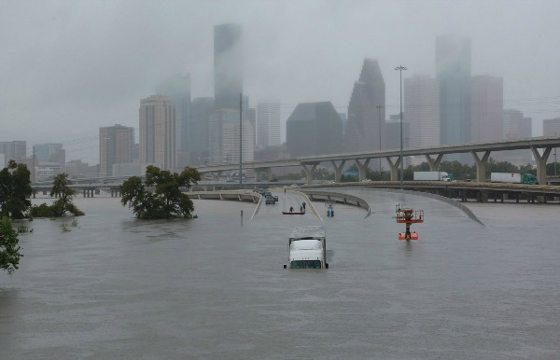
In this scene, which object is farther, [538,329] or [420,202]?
[420,202]

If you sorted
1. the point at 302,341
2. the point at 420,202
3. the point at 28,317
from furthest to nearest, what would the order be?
the point at 420,202 → the point at 28,317 → the point at 302,341

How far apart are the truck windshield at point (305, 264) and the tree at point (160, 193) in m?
56.2

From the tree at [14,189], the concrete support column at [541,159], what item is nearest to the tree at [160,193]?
the tree at [14,189]

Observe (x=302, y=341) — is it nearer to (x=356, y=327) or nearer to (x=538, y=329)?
(x=356, y=327)

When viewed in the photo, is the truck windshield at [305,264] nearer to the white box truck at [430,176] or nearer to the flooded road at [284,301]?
the flooded road at [284,301]

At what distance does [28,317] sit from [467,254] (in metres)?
26.4

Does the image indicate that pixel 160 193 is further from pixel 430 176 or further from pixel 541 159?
pixel 430 176

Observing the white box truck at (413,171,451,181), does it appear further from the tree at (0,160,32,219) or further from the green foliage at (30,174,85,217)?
the tree at (0,160,32,219)

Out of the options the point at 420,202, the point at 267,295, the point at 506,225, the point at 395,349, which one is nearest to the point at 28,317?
the point at 267,295

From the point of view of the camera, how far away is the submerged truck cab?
37.8m

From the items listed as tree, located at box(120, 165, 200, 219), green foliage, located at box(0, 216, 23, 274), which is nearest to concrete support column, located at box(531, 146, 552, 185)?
tree, located at box(120, 165, 200, 219)

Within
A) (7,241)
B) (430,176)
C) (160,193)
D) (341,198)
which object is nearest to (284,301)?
(7,241)

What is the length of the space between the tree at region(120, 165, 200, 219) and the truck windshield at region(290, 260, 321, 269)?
184 ft

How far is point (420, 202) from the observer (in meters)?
89.4
